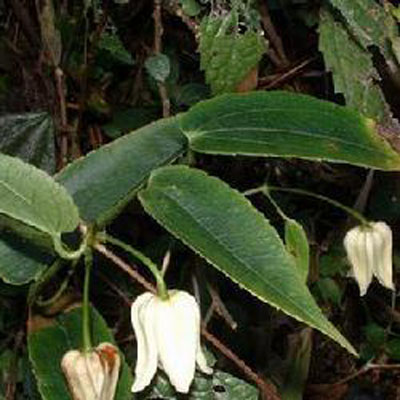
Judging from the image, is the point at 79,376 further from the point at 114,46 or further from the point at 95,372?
the point at 114,46

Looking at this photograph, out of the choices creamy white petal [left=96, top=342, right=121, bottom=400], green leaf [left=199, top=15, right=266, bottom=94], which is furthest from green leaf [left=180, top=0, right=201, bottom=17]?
creamy white petal [left=96, top=342, right=121, bottom=400]

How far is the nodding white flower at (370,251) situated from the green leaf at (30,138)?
1.68 feet

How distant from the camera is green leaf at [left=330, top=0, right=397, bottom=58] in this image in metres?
1.33

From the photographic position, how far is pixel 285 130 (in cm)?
98

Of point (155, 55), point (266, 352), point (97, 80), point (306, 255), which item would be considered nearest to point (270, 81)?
point (155, 55)

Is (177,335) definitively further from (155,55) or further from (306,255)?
(155,55)

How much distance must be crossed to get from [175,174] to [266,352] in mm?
1018

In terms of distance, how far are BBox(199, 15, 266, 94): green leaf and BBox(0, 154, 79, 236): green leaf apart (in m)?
0.52

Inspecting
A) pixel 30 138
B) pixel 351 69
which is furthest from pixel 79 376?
pixel 30 138

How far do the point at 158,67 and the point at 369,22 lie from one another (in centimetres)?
42

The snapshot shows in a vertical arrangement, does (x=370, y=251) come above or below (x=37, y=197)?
below

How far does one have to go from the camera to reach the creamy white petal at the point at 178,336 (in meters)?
0.92

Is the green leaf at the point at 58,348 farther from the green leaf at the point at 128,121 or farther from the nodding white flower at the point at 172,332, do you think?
the green leaf at the point at 128,121

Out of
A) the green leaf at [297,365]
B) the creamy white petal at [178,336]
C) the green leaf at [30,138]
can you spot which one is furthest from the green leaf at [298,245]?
the green leaf at [297,365]
